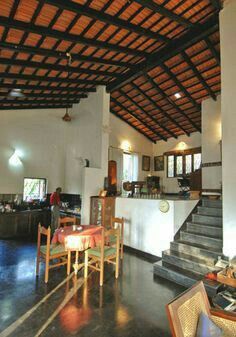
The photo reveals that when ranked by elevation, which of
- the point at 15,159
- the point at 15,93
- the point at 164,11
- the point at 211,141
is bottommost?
the point at 15,159

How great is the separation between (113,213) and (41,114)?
15.2 feet

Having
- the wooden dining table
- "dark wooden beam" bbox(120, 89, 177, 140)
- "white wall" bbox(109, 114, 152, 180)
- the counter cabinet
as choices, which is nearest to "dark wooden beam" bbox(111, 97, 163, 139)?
"dark wooden beam" bbox(120, 89, 177, 140)

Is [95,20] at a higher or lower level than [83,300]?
higher

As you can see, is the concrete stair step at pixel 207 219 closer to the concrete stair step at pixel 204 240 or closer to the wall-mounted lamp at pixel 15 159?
the concrete stair step at pixel 204 240

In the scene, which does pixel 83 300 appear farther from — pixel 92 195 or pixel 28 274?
pixel 92 195

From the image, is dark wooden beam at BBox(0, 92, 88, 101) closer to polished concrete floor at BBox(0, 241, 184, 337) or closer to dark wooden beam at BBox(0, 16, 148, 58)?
dark wooden beam at BBox(0, 16, 148, 58)

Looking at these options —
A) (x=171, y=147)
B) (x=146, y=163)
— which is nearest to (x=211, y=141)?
(x=171, y=147)

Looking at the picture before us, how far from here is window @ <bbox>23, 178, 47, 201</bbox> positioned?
7.76 metres

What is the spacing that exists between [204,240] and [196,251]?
33cm

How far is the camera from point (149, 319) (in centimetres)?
285

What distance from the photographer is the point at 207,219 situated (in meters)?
4.92

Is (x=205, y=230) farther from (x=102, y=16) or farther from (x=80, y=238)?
(x=102, y=16)

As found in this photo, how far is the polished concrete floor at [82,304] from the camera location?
8.53ft

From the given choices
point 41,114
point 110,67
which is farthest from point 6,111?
point 110,67
